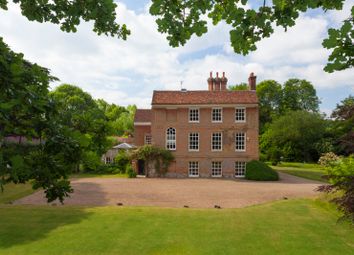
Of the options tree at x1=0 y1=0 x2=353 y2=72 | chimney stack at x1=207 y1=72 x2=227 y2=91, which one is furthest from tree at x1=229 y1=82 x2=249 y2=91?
tree at x1=0 y1=0 x2=353 y2=72

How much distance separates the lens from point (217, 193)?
2462 cm

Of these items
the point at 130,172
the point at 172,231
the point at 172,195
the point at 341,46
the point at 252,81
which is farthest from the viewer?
the point at 252,81

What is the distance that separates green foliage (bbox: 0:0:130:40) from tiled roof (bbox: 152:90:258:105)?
32340 millimetres

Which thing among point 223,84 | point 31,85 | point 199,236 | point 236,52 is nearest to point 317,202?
point 199,236

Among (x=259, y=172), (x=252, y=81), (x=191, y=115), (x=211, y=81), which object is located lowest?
(x=259, y=172)

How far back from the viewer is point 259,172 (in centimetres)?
3416

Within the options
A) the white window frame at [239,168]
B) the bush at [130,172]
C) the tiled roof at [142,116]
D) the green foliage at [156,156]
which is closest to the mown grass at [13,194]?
the bush at [130,172]

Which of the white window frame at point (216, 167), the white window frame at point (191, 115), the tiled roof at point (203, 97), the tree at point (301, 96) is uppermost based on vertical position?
the tree at point (301, 96)

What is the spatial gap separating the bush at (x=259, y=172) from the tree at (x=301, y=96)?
41.3 meters

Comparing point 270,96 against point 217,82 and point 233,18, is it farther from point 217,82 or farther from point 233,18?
point 233,18

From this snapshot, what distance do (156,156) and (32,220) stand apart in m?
20.9

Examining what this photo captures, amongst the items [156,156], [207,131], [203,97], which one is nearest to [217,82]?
[203,97]

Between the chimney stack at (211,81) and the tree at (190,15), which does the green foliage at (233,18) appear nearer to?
the tree at (190,15)

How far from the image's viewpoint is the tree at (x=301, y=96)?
73.1 m
